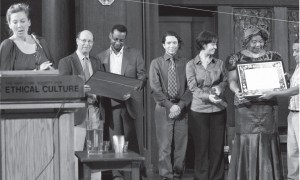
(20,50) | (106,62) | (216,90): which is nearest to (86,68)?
(106,62)

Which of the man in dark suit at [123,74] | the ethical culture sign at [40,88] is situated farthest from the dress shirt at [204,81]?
the ethical culture sign at [40,88]

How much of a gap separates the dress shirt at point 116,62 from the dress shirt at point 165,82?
0.33m

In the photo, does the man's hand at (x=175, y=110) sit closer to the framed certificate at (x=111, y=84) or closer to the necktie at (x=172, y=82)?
the necktie at (x=172, y=82)

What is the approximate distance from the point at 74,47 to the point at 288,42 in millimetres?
2573

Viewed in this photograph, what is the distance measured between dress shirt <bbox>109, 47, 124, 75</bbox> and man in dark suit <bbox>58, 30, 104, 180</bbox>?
0.52ft

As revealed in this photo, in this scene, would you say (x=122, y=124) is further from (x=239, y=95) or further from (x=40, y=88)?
(x=40, y=88)

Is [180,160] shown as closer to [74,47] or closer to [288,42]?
[74,47]

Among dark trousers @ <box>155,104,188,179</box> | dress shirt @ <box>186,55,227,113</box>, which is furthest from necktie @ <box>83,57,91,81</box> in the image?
dress shirt @ <box>186,55,227,113</box>

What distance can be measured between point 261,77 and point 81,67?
1.47 m

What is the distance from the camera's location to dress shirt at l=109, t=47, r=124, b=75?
5.12m

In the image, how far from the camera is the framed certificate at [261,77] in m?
4.42

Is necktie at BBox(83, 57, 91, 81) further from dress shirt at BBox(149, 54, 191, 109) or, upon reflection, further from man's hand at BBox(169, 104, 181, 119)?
man's hand at BBox(169, 104, 181, 119)

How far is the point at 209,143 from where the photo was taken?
508 cm

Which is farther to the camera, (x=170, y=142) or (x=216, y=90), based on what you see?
(x=170, y=142)
